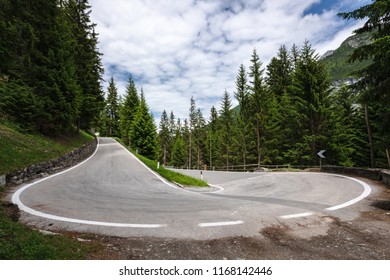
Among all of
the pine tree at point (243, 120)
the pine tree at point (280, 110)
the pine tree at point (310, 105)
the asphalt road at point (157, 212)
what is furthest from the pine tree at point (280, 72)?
the asphalt road at point (157, 212)

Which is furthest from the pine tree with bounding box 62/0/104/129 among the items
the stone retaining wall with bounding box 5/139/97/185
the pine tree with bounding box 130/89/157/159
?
the stone retaining wall with bounding box 5/139/97/185

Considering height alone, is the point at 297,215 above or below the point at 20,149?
below

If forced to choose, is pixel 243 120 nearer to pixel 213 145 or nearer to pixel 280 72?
pixel 280 72

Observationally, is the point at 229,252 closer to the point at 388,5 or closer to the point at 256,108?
the point at 388,5

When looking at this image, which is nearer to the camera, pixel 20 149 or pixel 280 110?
pixel 20 149

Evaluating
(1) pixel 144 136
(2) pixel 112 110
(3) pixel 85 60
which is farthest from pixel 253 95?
(2) pixel 112 110

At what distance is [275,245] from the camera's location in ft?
12.4

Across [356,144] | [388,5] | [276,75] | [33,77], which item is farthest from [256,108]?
[33,77]

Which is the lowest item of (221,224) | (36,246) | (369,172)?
(221,224)

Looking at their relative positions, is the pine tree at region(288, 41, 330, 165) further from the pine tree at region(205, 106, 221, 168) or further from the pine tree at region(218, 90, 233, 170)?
the pine tree at region(205, 106, 221, 168)

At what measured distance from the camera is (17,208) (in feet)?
18.4

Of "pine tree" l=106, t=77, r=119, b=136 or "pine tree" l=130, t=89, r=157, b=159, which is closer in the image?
"pine tree" l=130, t=89, r=157, b=159

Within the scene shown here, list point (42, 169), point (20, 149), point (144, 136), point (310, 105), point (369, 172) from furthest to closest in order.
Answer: point (144, 136)
point (310, 105)
point (20, 149)
point (42, 169)
point (369, 172)

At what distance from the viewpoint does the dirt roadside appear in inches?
134
